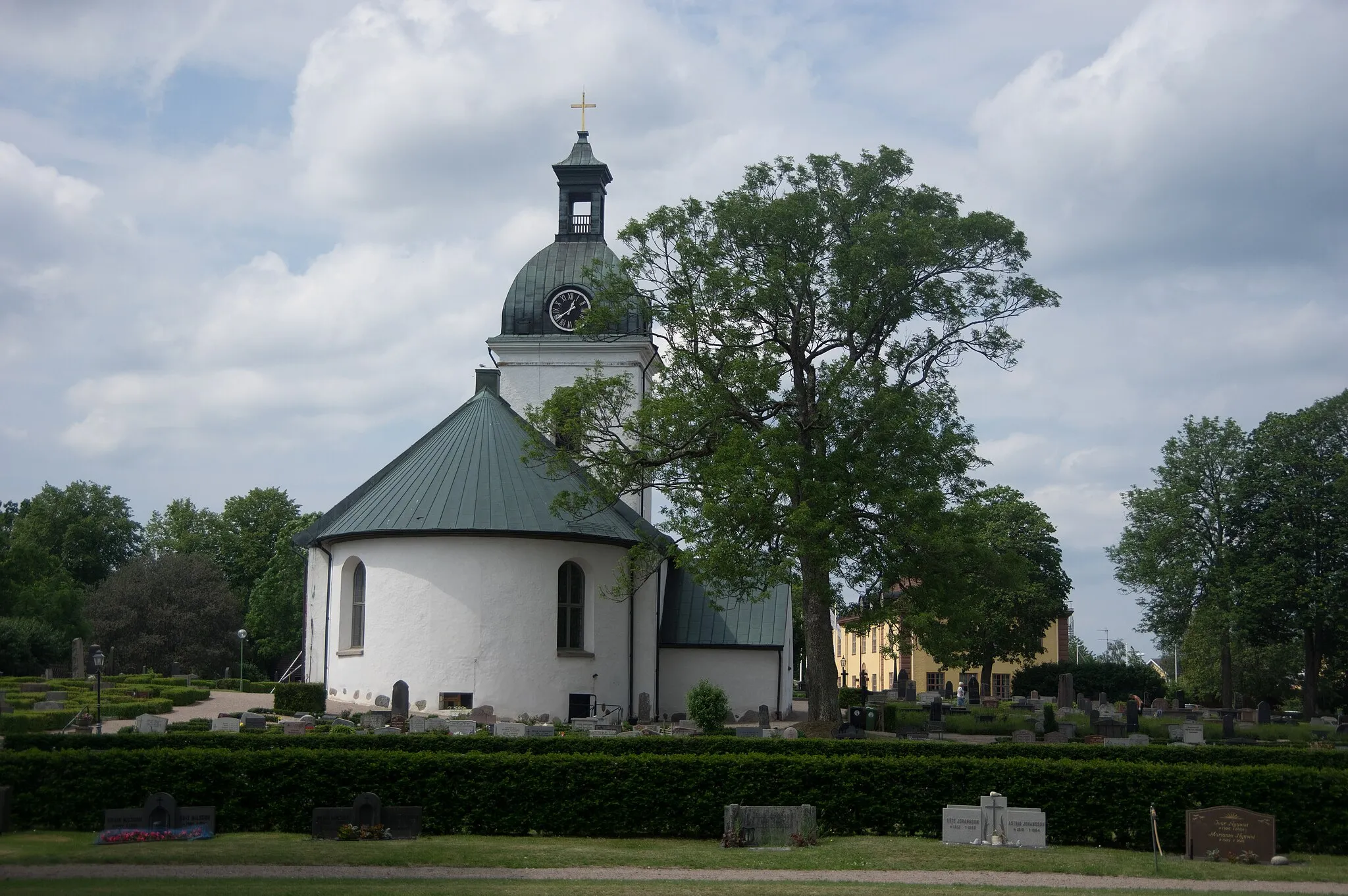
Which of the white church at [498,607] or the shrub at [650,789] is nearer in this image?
the shrub at [650,789]

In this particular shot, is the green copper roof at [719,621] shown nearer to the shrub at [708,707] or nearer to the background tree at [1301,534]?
the shrub at [708,707]

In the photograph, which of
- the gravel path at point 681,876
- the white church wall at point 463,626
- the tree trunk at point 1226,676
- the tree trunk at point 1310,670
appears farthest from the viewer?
the tree trunk at point 1226,676

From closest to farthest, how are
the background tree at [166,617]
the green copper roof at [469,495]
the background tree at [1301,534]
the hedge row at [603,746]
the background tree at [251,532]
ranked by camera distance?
the hedge row at [603,746], the green copper roof at [469,495], the background tree at [1301,534], the background tree at [166,617], the background tree at [251,532]

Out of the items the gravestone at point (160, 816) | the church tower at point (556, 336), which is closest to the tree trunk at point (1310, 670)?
the church tower at point (556, 336)

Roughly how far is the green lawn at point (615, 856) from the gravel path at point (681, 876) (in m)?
0.27

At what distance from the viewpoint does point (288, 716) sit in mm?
27609

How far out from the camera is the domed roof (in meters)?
38.4

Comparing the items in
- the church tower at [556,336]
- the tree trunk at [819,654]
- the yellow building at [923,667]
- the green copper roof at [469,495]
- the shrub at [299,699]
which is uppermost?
the church tower at [556,336]

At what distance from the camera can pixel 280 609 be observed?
211 ft

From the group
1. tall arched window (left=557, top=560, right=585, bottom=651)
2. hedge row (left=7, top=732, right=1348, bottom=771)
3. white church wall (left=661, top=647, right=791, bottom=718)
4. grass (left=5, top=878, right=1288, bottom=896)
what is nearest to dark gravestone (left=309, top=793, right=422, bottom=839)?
hedge row (left=7, top=732, right=1348, bottom=771)

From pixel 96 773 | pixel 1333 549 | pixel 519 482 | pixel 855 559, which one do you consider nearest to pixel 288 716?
pixel 519 482

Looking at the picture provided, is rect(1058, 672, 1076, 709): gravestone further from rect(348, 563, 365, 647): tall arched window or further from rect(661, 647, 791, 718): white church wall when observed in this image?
rect(348, 563, 365, 647): tall arched window

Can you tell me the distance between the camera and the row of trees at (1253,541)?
44781 millimetres

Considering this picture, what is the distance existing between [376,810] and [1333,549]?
39.3m
